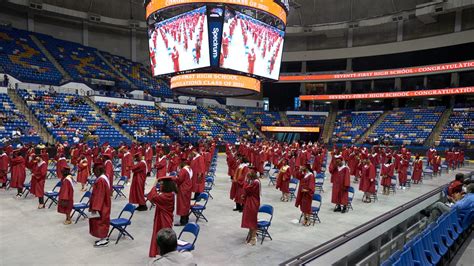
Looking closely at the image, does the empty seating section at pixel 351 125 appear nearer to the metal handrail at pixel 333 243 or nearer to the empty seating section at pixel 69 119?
the empty seating section at pixel 69 119

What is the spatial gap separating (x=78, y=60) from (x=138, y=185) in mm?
34344

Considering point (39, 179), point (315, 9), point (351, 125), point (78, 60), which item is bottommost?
point (39, 179)

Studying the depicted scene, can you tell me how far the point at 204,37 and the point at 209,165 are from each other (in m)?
7.40

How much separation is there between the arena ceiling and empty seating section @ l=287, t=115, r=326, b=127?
12882mm

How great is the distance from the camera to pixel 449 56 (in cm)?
3831

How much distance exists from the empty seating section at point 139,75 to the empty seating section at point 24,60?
28.5 feet

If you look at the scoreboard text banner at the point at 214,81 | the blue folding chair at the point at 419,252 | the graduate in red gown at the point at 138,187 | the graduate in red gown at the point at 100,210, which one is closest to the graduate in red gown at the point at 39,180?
the graduate in red gown at the point at 138,187

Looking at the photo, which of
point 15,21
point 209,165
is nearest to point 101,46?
point 15,21

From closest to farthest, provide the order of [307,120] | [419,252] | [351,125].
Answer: [419,252] → [351,125] → [307,120]

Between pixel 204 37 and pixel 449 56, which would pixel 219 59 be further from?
pixel 449 56

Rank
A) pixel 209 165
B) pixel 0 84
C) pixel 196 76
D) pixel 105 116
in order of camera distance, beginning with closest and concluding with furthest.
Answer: pixel 209 165, pixel 196 76, pixel 0 84, pixel 105 116

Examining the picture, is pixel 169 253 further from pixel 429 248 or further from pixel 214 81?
pixel 214 81

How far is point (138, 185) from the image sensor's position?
10.5 meters

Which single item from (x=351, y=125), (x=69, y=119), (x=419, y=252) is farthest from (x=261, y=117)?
(x=419, y=252)
